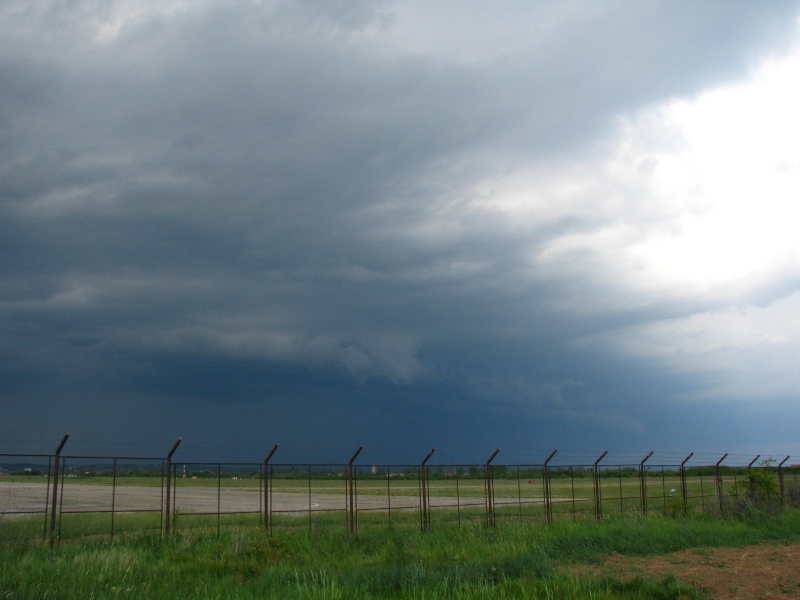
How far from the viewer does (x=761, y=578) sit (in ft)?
49.0

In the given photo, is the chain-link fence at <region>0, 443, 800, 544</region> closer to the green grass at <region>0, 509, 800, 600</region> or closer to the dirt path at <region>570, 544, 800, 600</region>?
the green grass at <region>0, 509, 800, 600</region>

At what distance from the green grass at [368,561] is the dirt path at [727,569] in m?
0.78

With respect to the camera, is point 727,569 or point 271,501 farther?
point 271,501

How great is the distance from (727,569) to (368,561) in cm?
829

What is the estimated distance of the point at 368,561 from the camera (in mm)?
16453

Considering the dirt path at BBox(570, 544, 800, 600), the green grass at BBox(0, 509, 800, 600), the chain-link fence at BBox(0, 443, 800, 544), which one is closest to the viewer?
the green grass at BBox(0, 509, 800, 600)

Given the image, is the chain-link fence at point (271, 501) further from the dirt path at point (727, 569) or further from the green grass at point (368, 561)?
the dirt path at point (727, 569)

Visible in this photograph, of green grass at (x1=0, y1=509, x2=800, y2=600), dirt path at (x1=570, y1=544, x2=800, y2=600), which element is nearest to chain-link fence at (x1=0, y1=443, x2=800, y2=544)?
green grass at (x1=0, y1=509, x2=800, y2=600)

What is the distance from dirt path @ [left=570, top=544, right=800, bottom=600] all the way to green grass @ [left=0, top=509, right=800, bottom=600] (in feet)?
2.57

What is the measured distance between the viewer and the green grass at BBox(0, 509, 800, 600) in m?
11.3

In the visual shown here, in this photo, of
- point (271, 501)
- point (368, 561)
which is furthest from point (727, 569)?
point (271, 501)

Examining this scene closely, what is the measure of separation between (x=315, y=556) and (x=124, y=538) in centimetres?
529

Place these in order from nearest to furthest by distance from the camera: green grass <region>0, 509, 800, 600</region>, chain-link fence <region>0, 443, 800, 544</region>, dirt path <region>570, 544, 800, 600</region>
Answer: green grass <region>0, 509, 800, 600</region> < dirt path <region>570, 544, 800, 600</region> < chain-link fence <region>0, 443, 800, 544</region>

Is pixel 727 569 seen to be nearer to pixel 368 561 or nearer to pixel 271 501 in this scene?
pixel 368 561
